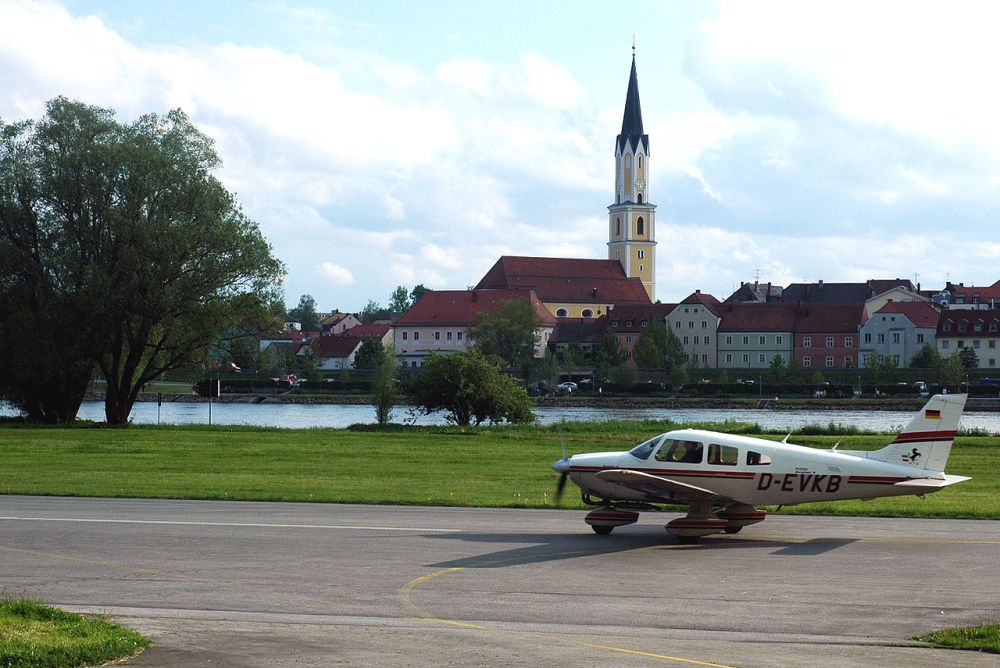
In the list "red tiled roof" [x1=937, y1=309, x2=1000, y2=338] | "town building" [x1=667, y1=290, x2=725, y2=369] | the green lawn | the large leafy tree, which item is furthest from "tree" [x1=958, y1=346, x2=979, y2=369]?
the green lawn

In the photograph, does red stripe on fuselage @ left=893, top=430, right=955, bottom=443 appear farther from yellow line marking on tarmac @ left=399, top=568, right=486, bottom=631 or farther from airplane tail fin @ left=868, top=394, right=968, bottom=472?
yellow line marking on tarmac @ left=399, top=568, right=486, bottom=631

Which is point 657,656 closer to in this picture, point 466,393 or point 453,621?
point 453,621

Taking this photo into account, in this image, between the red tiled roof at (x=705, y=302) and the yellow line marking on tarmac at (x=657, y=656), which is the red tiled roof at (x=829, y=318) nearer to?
the red tiled roof at (x=705, y=302)

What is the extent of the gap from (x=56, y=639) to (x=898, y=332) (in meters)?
149

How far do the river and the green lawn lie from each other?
155 feet

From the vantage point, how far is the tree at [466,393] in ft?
193

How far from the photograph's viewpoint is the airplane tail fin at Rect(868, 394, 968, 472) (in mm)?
20484

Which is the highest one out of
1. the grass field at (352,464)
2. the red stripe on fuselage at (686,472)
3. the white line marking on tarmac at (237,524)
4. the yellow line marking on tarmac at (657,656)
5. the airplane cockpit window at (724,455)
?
the airplane cockpit window at (724,455)

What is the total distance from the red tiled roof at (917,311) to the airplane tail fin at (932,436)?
135830mm

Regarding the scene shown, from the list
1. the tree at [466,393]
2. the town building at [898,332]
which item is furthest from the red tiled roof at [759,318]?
the tree at [466,393]

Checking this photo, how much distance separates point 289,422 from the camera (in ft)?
277

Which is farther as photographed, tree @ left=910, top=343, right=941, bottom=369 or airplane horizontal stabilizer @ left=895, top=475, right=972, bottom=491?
tree @ left=910, top=343, right=941, bottom=369

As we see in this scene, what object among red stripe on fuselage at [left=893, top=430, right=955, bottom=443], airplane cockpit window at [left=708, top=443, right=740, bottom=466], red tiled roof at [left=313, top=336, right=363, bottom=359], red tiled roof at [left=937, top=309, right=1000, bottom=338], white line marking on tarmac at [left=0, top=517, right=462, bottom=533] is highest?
red tiled roof at [left=937, top=309, right=1000, bottom=338]

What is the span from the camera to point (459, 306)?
611 feet
